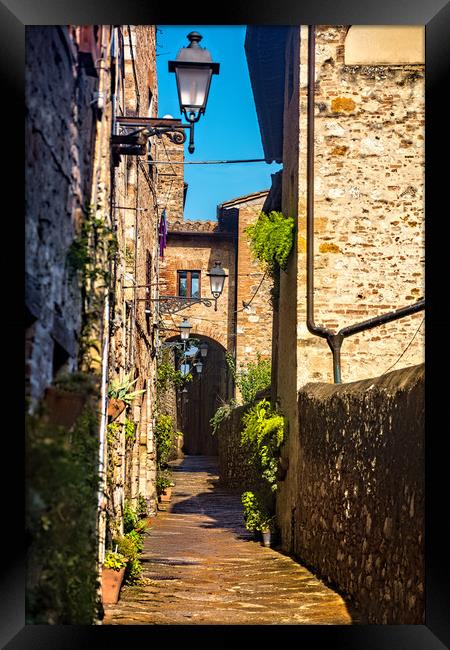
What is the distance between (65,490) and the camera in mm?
4395

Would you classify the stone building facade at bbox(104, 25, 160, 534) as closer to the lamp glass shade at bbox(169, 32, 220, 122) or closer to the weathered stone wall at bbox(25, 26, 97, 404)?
the lamp glass shade at bbox(169, 32, 220, 122)

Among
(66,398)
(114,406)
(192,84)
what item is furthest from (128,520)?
(66,398)

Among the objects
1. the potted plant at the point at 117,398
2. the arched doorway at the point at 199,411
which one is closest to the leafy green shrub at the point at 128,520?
the potted plant at the point at 117,398

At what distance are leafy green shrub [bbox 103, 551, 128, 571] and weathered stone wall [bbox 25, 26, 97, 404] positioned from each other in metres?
2.35

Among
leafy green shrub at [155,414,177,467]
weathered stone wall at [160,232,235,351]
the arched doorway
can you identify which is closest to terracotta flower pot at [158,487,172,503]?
leafy green shrub at [155,414,177,467]

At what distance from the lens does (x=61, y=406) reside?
4.48 m

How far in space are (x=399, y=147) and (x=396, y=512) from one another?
16.0 feet

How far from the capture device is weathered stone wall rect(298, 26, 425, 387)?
31.3 ft

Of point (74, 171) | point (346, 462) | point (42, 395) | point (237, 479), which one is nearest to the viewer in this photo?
point (42, 395)

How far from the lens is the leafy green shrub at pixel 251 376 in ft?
65.0

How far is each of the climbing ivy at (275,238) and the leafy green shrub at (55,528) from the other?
5.57 m
